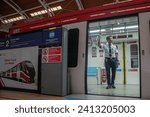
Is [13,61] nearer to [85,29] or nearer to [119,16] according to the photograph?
[85,29]

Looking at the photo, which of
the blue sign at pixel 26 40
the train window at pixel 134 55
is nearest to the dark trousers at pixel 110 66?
the blue sign at pixel 26 40

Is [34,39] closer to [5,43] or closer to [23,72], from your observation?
[23,72]

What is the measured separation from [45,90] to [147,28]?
8.47 feet

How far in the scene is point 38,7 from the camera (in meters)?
11.2

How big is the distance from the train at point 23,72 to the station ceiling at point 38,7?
4.97 meters

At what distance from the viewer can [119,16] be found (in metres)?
3.79

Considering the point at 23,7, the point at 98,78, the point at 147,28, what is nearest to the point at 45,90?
the point at 147,28

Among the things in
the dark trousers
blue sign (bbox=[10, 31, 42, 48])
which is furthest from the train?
the dark trousers

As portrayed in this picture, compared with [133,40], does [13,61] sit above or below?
below

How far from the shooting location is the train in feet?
15.2

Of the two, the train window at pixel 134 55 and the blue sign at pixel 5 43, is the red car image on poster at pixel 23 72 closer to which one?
the blue sign at pixel 5 43

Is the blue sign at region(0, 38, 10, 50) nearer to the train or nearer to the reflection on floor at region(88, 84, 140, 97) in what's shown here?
the train

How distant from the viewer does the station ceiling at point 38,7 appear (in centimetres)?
1023

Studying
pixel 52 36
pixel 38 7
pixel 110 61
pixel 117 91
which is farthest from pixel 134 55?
pixel 38 7
